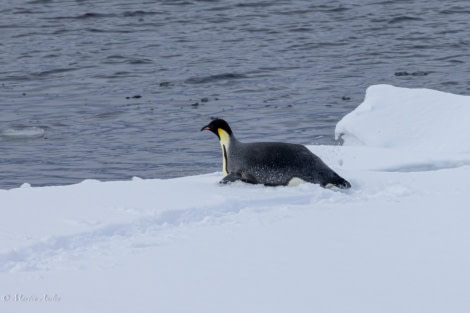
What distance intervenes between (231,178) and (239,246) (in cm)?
217

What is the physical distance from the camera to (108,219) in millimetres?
6180

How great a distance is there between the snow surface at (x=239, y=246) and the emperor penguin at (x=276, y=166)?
171 mm

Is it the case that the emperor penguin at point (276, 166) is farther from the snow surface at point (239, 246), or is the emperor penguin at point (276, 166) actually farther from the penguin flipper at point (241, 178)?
the snow surface at point (239, 246)

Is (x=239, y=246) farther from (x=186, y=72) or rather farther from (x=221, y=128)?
(x=186, y=72)

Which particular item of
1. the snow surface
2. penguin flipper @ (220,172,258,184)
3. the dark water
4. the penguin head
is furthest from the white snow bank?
penguin flipper @ (220,172,258,184)

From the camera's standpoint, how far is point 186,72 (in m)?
16.7

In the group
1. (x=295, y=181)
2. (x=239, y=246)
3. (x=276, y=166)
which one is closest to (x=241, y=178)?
(x=276, y=166)

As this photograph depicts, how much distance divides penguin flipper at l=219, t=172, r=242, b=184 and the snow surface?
0.22 ft

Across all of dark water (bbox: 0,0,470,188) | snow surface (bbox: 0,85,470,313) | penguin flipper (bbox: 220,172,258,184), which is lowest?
dark water (bbox: 0,0,470,188)

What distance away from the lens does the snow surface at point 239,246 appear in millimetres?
4680

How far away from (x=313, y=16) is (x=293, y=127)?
9252 mm

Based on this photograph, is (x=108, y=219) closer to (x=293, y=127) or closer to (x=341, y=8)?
(x=293, y=127)

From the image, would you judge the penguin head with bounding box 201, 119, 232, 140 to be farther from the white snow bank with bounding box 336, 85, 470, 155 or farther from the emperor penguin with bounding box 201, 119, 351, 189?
the white snow bank with bounding box 336, 85, 470, 155

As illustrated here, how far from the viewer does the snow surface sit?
15.4ft
